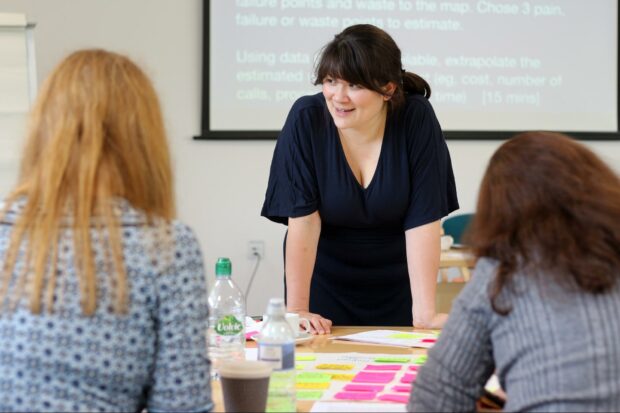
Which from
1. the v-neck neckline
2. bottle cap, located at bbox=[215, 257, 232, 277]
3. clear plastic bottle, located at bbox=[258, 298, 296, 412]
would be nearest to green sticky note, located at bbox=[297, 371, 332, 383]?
clear plastic bottle, located at bbox=[258, 298, 296, 412]

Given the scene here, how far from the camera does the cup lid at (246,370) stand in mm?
1521

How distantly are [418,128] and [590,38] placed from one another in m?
2.83

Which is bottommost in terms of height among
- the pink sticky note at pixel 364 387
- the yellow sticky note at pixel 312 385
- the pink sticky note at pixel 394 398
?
the yellow sticky note at pixel 312 385

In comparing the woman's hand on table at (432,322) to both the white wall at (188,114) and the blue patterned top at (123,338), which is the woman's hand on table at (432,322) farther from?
the white wall at (188,114)

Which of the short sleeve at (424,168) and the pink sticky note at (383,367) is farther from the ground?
the short sleeve at (424,168)

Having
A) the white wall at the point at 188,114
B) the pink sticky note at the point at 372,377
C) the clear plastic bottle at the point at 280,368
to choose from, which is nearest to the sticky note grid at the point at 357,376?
the pink sticky note at the point at 372,377

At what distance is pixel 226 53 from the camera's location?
468 cm

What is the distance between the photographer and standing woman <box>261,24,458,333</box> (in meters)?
2.47

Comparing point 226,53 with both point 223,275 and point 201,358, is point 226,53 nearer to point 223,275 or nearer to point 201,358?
point 223,275

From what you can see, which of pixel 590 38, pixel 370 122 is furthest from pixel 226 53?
pixel 370 122

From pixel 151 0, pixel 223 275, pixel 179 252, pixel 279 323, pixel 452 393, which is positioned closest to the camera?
pixel 179 252

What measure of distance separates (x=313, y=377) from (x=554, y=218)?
72cm

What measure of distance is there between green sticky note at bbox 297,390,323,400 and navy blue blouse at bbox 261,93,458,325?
0.79m

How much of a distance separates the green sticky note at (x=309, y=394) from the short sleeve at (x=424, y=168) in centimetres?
83
